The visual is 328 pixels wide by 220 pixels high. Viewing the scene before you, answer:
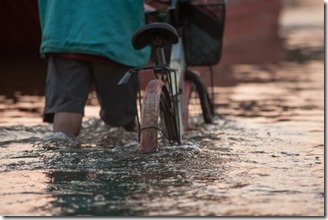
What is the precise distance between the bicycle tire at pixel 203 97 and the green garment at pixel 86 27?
1.12 metres

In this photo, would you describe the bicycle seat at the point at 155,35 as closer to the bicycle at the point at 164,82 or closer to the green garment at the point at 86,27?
the bicycle at the point at 164,82

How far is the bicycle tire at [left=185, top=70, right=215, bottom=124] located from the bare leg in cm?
100

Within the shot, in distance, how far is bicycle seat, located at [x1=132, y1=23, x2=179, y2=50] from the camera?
5652mm

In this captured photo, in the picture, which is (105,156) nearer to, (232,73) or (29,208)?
(29,208)

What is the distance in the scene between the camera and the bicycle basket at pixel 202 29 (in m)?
6.99

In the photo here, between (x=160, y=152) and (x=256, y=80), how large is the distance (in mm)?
6086

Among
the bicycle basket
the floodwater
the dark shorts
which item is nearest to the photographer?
the floodwater

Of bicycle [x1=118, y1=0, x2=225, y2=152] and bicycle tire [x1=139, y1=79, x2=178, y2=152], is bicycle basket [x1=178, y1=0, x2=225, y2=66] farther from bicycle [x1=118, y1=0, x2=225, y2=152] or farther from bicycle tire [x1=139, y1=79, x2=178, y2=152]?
bicycle tire [x1=139, y1=79, x2=178, y2=152]

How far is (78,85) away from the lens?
20.8ft

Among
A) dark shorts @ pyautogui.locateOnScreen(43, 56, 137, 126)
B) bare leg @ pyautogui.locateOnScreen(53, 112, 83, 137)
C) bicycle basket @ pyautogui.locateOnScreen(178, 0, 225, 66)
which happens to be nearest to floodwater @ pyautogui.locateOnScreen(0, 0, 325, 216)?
bare leg @ pyautogui.locateOnScreen(53, 112, 83, 137)

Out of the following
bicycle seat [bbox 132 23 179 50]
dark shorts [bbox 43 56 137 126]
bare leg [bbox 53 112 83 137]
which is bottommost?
bare leg [bbox 53 112 83 137]

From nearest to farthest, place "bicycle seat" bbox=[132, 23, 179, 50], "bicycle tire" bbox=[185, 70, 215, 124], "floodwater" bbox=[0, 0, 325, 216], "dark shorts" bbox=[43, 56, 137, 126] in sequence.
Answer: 1. "floodwater" bbox=[0, 0, 325, 216]
2. "bicycle seat" bbox=[132, 23, 179, 50]
3. "dark shorts" bbox=[43, 56, 137, 126]
4. "bicycle tire" bbox=[185, 70, 215, 124]

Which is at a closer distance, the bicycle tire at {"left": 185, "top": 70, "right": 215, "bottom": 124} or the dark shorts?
the dark shorts

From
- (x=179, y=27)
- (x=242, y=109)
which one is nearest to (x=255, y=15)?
(x=242, y=109)
